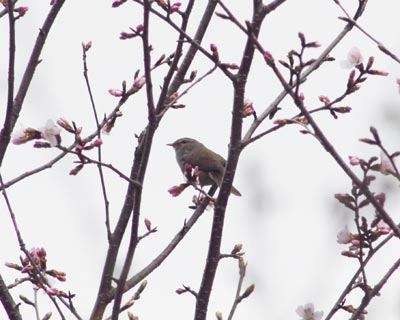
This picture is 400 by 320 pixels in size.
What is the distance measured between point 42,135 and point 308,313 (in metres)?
Result: 1.33

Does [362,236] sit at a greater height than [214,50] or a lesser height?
lesser

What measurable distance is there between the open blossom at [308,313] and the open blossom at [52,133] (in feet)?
4.04

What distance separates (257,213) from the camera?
3113mm

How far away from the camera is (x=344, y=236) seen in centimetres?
307

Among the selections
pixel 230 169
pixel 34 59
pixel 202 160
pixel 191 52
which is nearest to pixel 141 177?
pixel 230 169

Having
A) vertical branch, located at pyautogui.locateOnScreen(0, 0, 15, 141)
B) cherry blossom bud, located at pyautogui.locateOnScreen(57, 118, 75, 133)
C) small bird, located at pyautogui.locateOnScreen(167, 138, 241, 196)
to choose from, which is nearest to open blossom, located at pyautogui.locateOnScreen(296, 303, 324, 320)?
cherry blossom bud, located at pyautogui.locateOnScreen(57, 118, 75, 133)

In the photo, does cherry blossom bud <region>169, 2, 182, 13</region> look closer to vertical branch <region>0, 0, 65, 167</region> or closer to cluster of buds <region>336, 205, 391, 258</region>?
vertical branch <region>0, 0, 65, 167</region>

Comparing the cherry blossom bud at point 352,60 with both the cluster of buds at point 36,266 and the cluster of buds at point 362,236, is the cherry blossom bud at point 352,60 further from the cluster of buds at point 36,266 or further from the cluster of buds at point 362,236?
the cluster of buds at point 36,266

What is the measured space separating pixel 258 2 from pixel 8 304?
1636 millimetres

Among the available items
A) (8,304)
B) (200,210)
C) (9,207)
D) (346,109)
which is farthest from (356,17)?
(8,304)

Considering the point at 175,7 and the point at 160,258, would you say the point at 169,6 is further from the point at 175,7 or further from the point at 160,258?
the point at 160,258

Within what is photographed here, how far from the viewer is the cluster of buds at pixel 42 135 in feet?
10.9

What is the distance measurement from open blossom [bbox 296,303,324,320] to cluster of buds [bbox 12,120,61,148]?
1227mm

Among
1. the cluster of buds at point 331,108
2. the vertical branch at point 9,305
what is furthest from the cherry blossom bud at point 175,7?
the vertical branch at point 9,305
